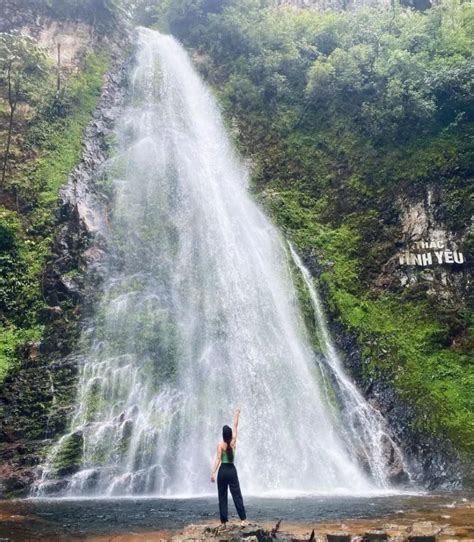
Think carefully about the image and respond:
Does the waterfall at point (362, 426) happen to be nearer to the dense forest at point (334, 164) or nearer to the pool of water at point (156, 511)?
the dense forest at point (334, 164)

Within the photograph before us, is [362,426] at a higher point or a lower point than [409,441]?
higher

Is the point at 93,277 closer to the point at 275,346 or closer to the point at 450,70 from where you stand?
the point at 275,346

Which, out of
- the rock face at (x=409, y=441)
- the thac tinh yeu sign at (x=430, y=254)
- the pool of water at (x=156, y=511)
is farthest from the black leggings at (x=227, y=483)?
the thac tinh yeu sign at (x=430, y=254)

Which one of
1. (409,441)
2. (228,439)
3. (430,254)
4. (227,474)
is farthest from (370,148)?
(227,474)

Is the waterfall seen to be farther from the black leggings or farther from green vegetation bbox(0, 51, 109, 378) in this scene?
green vegetation bbox(0, 51, 109, 378)

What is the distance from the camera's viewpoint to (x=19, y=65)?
82.8 ft

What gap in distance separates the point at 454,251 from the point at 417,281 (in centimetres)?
161

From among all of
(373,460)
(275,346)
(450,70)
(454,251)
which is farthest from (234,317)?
(450,70)

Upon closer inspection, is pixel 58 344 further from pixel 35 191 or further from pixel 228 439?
pixel 228 439

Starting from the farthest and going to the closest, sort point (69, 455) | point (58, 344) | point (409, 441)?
point (58, 344)
point (409, 441)
point (69, 455)

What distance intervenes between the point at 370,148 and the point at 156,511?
58.3 ft

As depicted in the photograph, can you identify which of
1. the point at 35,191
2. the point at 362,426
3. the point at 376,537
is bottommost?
the point at 376,537

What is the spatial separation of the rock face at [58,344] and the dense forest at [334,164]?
103 mm

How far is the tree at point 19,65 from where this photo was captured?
23.6 meters
